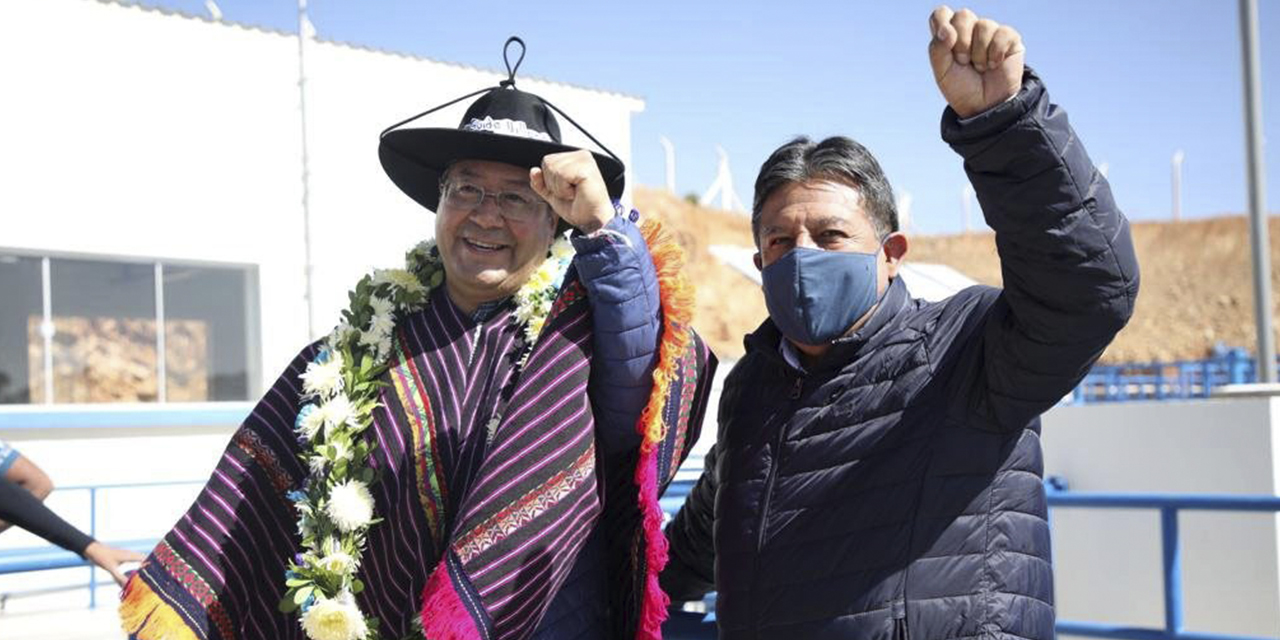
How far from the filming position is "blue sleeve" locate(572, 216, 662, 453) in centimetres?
201

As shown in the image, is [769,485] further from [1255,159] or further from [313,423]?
[1255,159]

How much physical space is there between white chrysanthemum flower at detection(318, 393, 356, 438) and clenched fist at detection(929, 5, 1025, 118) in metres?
1.33

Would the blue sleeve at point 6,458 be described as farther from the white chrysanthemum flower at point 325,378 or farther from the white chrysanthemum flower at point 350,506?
the white chrysanthemum flower at point 350,506

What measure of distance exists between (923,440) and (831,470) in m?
0.16

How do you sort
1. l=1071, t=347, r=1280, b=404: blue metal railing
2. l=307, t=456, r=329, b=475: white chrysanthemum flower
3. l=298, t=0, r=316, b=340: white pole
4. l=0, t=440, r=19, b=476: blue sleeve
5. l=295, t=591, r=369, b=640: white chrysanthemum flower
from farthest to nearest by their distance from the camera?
1. l=1071, t=347, r=1280, b=404: blue metal railing
2. l=298, t=0, r=316, b=340: white pole
3. l=0, t=440, r=19, b=476: blue sleeve
4. l=307, t=456, r=329, b=475: white chrysanthemum flower
5. l=295, t=591, r=369, b=640: white chrysanthemum flower

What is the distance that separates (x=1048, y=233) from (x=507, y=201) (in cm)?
109

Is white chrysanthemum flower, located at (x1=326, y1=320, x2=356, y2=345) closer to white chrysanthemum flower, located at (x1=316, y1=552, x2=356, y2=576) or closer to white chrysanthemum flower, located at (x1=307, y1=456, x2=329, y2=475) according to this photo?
white chrysanthemum flower, located at (x1=307, y1=456, x2=329, y2=475)

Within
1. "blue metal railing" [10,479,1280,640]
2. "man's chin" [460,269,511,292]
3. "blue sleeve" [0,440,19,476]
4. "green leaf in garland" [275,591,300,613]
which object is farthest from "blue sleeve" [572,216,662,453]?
"blue sleeve" [0,440,19,476]

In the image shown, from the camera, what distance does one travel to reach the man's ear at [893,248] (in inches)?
82.6

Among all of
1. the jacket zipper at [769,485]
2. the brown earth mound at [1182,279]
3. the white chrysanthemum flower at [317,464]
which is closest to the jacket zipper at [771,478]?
the jacket zipper at [769,485]

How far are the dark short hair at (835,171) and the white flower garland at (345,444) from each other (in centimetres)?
52

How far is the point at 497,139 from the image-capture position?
2.32 m

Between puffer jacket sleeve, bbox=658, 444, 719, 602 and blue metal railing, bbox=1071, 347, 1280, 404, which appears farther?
blue metal railing, bbox=1071, 347, 1280, 404

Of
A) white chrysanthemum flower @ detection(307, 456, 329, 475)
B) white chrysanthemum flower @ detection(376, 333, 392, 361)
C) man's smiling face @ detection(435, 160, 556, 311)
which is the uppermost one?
man's smiling face @ detection(435, 160, 556, 311)
